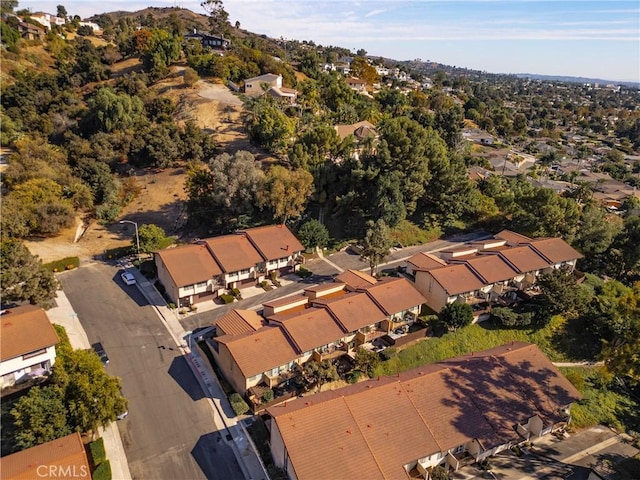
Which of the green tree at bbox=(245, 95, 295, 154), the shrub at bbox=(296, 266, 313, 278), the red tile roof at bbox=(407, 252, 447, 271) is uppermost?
the green tree at bbox=(245, 95, 295, 154)

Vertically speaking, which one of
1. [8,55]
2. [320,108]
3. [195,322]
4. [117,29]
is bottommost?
[195,322]

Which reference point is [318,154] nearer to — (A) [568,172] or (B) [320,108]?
(B) [320,108]

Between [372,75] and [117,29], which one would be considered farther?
[117,29]

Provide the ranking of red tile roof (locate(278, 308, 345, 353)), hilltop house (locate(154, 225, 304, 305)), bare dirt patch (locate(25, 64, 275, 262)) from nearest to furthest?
red tile roof (locate(278, 308, 345, 353)) → hilltop house (locate(154, 225, 304, 305)) → bare dirt patch (locate(25, 64, 275, 262))

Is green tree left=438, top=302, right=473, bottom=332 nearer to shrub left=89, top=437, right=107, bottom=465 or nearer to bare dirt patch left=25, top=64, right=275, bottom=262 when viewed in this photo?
shrub left=89, top=437, right=107, bottom=465

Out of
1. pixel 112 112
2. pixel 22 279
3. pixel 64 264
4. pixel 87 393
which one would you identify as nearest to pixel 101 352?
pixel 22 279

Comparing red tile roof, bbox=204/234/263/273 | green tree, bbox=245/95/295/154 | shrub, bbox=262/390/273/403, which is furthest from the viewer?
green tree, bbox=245/95/295/154

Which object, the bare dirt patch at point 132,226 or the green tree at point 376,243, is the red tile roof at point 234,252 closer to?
the green tree at point 376,243

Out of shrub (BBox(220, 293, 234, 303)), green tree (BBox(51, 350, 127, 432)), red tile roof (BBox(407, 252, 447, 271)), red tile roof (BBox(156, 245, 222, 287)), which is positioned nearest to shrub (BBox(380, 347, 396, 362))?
red tile roof (BBox(407, 252, 447, 271))

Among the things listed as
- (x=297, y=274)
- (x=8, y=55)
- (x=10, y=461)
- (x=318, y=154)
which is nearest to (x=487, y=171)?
(x=318, y=154)
